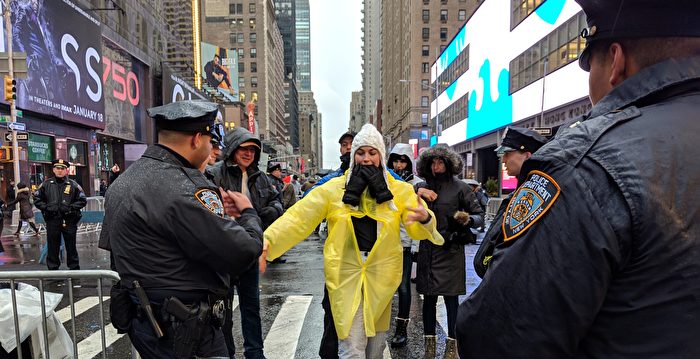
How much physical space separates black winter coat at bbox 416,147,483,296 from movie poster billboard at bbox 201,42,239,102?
Answer: 215 feet

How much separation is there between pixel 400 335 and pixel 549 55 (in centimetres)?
2326

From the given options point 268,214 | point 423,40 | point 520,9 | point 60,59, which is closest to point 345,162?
point 268,214

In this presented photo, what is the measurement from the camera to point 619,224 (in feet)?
3.01

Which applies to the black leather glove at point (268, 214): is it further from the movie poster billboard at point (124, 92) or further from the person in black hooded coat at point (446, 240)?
the movie poster billboard at point (124, 92)

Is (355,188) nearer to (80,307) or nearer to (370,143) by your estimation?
(370,143)

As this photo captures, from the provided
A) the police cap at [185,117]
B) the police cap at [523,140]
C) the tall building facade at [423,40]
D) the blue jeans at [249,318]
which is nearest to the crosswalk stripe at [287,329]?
the blue jeans at [249,318]

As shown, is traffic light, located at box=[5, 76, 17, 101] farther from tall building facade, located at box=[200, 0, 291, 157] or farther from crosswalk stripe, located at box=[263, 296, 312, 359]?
tall building facade, located at box=[200, 0, 291, 157]

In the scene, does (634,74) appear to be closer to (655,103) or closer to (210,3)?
(655,103)

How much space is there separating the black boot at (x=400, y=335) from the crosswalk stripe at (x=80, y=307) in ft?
14.3

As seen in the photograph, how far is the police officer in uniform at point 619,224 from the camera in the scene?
91 centimetres

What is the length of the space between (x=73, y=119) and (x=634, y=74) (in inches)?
1063

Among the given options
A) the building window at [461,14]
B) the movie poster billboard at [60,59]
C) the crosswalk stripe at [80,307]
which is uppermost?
the building window at [461,14]

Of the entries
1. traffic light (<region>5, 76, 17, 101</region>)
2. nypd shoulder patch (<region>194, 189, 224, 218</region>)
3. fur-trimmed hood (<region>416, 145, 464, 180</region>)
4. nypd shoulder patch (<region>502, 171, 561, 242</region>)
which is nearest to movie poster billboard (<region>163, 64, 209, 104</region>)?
traffic light (<region>5, 76, 17, 101</region>)

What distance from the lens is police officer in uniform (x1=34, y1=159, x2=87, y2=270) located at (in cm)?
765
